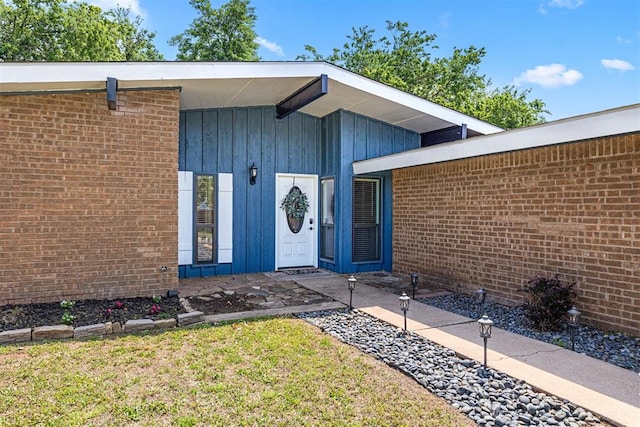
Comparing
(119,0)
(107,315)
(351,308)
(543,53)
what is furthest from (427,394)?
(119,0)

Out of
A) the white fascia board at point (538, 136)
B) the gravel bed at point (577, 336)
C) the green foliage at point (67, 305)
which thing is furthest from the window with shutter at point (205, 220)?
the gravel bed at point (577, 336)

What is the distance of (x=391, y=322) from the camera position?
4.69 metres

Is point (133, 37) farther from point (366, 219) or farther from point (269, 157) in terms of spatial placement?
point (366, 219)

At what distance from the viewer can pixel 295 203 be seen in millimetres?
8391

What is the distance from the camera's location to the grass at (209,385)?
2.61 m

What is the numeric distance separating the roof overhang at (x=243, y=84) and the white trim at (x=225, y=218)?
4.75 ft

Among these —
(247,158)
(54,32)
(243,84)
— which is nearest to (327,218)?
(247,158)

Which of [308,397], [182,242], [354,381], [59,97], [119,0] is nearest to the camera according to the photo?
[308,397]

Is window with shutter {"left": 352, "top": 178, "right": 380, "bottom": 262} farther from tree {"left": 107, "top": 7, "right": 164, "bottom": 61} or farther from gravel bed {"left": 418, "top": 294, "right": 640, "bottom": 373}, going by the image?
tree {"left": 107, "top": 7, "right": 164, "bottom": 61}

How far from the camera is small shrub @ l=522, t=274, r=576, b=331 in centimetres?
445

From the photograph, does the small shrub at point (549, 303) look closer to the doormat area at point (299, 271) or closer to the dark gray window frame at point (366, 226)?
the dark gray window frame at point (366, 226)

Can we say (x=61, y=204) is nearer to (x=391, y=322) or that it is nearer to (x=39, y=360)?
(x=39, y=360)

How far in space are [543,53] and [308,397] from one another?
59.1 feet

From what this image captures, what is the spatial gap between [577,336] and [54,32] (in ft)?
76.2
